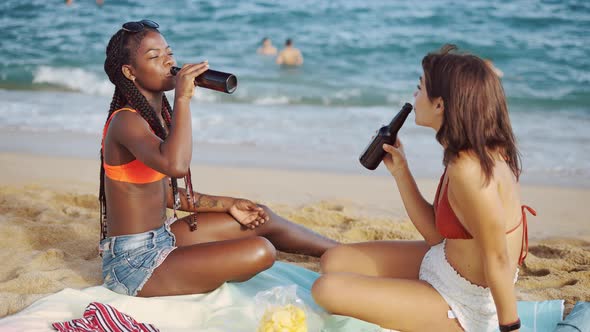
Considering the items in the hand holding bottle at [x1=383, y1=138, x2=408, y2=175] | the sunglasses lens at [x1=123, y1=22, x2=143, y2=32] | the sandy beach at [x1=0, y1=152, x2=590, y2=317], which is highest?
the sunglasses lens at [x1=123, y1=22, x2=143, y2=32]

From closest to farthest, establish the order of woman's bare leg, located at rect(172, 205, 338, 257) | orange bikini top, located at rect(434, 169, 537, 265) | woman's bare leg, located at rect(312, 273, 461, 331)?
orange bikini top, located at rect(434, 169, 537, 265), woman's bare leg, located at rect(312, 273, 461, 331), woman's bare leg, located at rect(172, 205, 338, 257)

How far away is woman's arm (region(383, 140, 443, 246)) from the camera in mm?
3494

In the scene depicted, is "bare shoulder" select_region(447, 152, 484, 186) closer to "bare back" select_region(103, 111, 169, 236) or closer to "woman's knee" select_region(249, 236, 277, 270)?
"woman's knee" select_region(249, 236, 277, 270)

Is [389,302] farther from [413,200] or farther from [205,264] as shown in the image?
[205,264]

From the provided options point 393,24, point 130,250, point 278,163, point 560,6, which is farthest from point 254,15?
point 130,250

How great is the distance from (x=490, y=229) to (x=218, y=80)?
1.37 meters

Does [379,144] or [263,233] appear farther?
[263,233]

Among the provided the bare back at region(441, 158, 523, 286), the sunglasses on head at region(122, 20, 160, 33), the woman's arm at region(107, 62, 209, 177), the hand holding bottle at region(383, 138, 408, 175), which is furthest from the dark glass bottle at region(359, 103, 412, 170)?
the sunglasses on head at region(122, 20, 160, 33)

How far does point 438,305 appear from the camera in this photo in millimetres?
3152

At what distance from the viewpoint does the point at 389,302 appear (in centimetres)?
318

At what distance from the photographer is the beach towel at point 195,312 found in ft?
10.9

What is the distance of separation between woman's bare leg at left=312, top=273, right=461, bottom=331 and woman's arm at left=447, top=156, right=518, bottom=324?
382 millimetres

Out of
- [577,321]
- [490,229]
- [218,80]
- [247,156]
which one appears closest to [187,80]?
[218,80]

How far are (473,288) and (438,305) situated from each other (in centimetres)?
17
